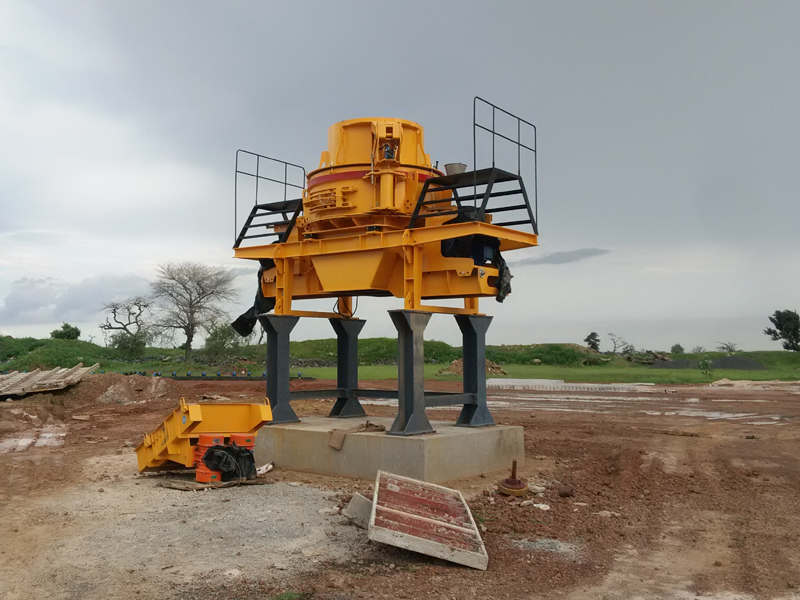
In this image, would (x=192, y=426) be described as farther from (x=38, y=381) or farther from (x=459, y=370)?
(x=459, y=370)

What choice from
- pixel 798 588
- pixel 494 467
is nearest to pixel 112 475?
pixel 494 467

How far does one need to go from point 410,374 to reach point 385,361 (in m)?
41.6

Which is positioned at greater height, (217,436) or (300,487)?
(217,436)

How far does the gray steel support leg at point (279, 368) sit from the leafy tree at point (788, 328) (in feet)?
184

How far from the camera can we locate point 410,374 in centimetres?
1127

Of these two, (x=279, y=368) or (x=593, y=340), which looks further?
(x=593, y=340)

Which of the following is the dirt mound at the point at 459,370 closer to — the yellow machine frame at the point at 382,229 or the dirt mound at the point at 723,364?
the dirt mound at the point at 723,364

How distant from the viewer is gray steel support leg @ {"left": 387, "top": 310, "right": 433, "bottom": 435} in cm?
1117

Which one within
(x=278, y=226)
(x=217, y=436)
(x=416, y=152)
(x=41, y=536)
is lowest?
(x=41, y=536)

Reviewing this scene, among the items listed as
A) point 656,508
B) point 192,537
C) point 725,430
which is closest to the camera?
point 192,537

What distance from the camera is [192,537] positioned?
7656 mm

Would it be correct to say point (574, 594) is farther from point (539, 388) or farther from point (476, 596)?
point (539, 388)

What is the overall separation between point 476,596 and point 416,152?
8.12 metres

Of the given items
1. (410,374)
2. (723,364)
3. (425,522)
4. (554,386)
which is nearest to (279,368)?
(410,374)
